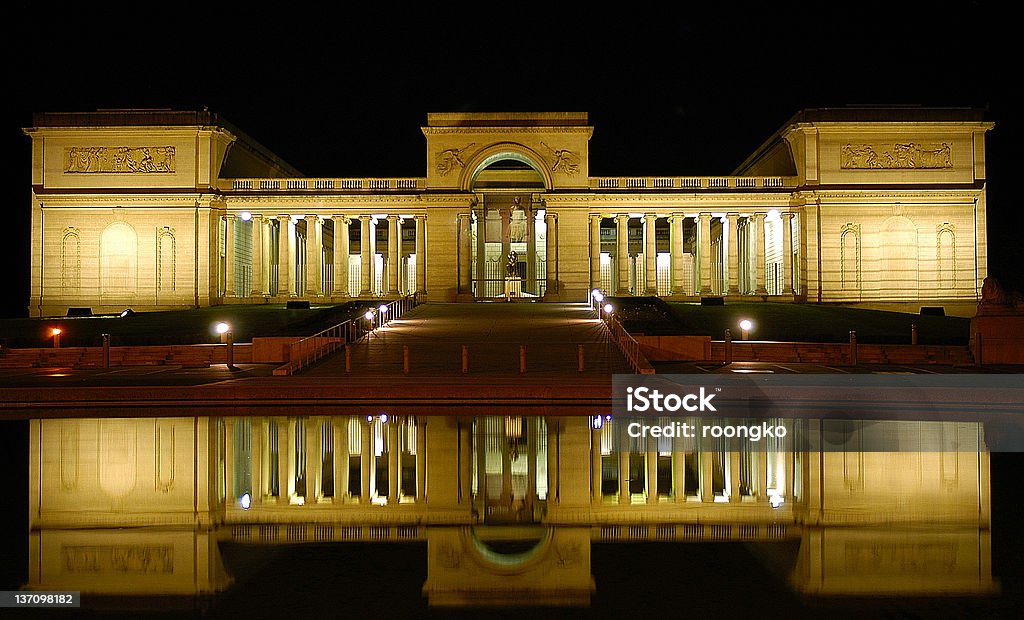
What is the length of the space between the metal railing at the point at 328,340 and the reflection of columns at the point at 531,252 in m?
25.7

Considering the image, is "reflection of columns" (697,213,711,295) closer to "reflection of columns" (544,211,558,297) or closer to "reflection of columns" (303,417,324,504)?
"reflection of columns" (544,211,558,297)

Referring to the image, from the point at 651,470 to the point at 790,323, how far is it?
117 ft

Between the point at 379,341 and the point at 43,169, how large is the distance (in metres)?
40.3

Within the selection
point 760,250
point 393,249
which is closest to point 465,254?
point 393,249

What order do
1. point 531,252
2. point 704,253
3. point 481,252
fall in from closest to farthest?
1. point 704,253
2. point 531,252
3. point 481,252

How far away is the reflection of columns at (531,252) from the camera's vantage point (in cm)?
7419

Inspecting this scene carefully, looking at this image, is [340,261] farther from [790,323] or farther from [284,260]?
[790,323]

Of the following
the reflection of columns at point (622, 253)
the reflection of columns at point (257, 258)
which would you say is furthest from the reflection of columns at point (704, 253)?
the reflection of columns at point (257, 258)

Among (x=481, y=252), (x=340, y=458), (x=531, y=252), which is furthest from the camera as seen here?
(x=481, y=252)

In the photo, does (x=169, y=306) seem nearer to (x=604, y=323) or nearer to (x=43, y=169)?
(x=43, y=169)

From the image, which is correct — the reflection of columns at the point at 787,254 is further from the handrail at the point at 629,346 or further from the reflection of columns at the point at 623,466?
the reflection of columns at the point at 623,466

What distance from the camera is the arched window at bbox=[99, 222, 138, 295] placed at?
6744 centimetres

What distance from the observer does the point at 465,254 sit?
6881cm

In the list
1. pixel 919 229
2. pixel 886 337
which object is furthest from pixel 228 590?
pixel 919 229
